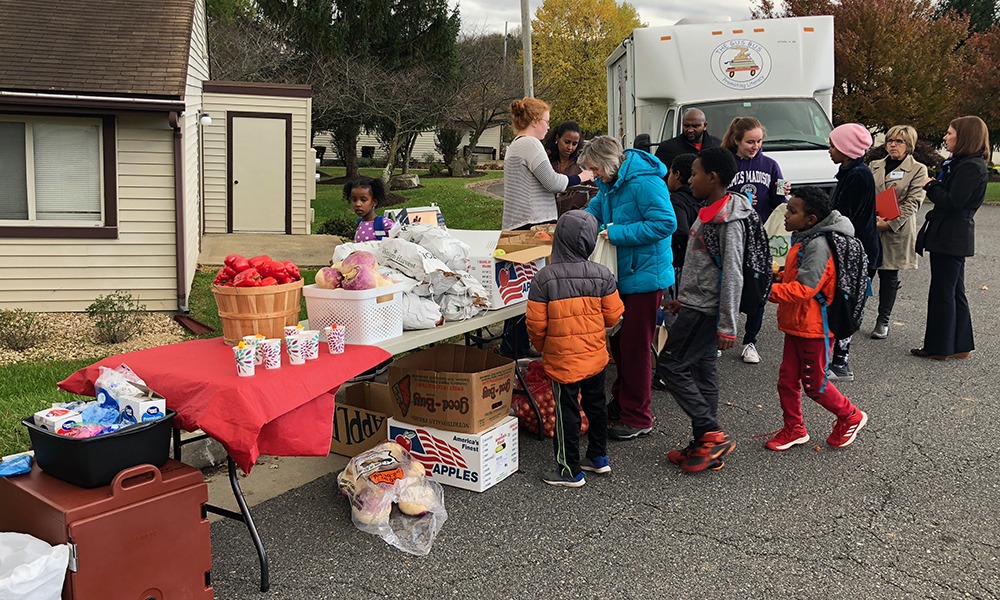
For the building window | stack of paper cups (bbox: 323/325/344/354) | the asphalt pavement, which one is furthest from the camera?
the building window

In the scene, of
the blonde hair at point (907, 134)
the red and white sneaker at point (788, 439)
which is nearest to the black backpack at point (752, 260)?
the red and white sneaker at point (788, 439)

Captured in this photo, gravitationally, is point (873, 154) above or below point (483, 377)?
above

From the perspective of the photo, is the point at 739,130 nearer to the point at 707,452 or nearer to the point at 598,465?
the point at 707,452

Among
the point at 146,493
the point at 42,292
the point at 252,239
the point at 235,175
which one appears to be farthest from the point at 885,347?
the point at 235,175

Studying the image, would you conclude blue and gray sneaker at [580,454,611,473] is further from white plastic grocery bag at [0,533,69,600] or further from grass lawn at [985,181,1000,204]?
grass lawn at [985,181,1000,204]

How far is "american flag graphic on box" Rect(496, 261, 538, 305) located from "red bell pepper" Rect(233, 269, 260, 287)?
5.80 ft

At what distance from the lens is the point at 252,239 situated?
50.0 ft

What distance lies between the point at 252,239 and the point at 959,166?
40.5 ft

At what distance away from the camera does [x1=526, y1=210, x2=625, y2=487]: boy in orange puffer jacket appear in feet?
14.2

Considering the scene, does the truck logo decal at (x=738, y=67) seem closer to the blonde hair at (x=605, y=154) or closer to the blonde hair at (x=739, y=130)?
the blonde hair at (x=739, y=130)

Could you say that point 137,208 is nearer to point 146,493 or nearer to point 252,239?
point 252,239

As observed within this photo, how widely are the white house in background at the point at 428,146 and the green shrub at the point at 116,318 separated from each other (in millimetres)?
34351

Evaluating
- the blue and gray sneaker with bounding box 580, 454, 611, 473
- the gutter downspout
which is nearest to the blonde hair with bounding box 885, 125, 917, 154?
the blue and gray sneaker with bounding box 580, 454, 611, 473

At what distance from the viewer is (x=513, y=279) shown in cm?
525
